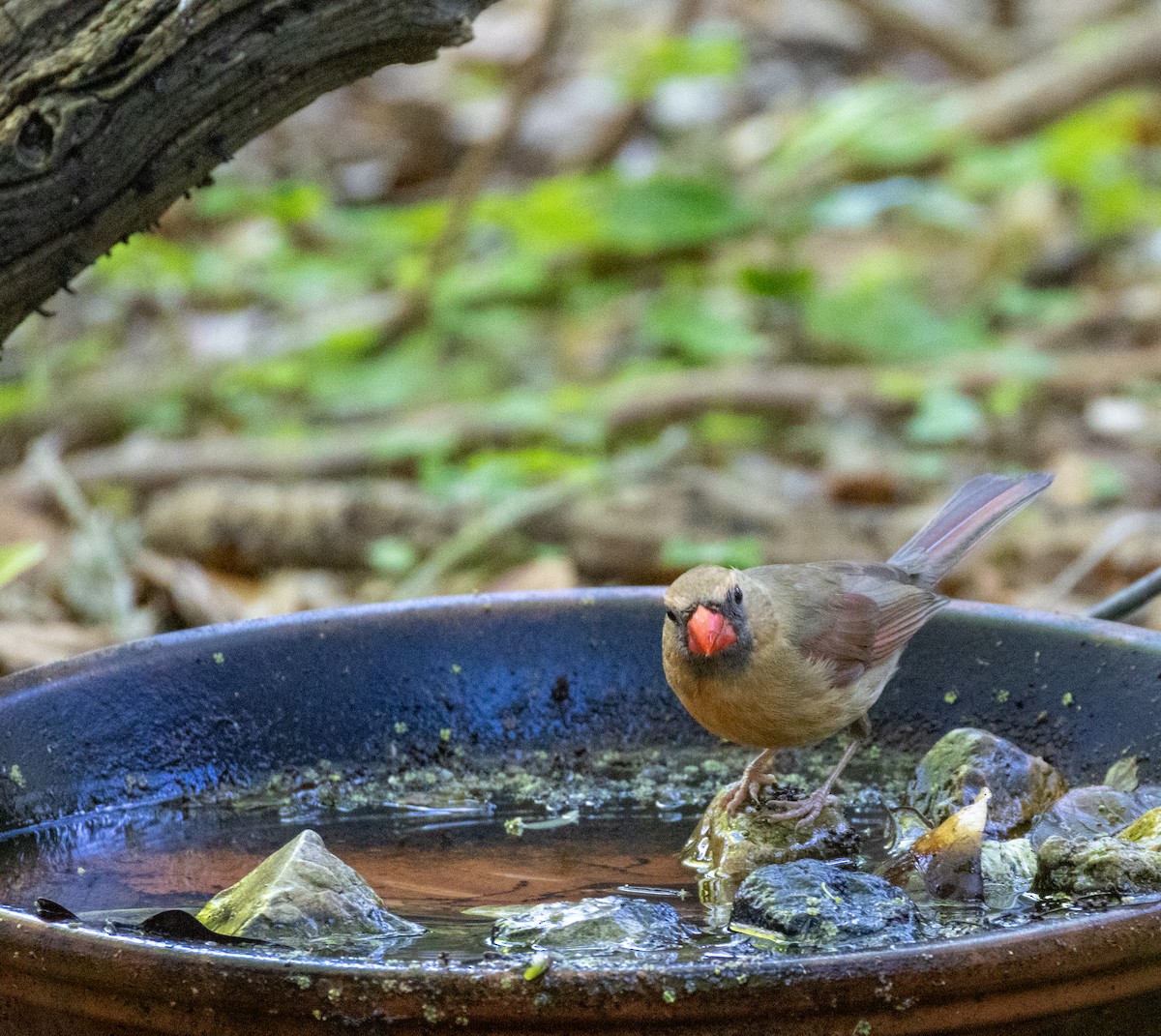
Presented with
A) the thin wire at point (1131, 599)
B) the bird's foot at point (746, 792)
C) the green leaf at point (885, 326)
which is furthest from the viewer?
the green leaf at point (885, 326)

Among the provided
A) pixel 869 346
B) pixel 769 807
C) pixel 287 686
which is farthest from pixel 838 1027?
pixel 869 346

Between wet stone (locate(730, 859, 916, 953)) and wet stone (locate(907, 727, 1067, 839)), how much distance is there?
0.48 meters

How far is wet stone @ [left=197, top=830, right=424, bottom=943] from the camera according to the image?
1899mm

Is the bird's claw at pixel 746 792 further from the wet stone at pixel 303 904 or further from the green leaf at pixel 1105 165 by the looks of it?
the green leaf at pixel 1105 165

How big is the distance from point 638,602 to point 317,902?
3.32ft

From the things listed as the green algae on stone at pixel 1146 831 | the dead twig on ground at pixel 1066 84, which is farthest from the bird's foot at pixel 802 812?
the dead twig on ground at pixel 1066 84

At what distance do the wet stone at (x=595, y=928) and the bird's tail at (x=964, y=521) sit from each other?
1279mm

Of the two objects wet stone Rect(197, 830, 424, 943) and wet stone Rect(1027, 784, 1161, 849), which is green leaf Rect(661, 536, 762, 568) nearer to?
wet stone Rect(1027, 784, 1161, 849)

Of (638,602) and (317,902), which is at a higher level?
(638,602)

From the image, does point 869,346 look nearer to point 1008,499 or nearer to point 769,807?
point 1008,499

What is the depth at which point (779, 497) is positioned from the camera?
5.55 m

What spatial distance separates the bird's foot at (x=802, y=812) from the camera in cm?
226

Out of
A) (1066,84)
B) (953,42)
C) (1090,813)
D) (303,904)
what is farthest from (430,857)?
(953,42)

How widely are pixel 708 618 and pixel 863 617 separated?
1.29 feet
